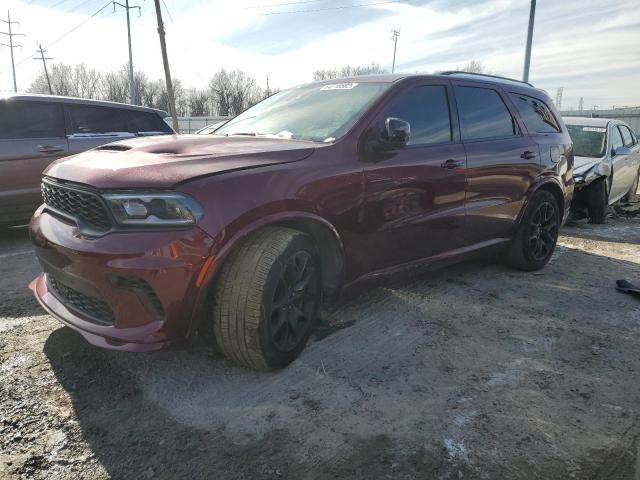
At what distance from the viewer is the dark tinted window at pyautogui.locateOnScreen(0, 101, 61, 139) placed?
5430 millimetres

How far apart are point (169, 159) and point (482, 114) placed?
9.29ft

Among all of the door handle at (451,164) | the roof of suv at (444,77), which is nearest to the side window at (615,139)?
the roof of suv at (444,77)

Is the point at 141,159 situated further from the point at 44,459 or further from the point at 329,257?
the point at 44,459

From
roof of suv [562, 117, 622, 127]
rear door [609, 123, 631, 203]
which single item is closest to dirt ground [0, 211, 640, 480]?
rear door [609, 123, 631, 203]

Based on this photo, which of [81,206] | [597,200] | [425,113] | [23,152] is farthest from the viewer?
[597,200]

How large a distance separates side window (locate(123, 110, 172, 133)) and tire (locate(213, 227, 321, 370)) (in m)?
4.96

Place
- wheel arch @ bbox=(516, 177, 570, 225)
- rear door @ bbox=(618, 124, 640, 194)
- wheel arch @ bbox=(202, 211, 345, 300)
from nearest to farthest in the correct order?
wheel arch @ bbox=(202, 211, 345, 300), wheel arch @ bbox=(516, 177, 570, 225), rear door @ bbox=(618, 124, 640, 194)

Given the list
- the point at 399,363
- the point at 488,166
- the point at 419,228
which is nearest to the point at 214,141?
the point at 419,228

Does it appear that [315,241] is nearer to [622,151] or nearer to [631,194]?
[622,151]

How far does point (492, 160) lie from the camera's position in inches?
160

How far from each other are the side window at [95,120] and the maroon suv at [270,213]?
316cm

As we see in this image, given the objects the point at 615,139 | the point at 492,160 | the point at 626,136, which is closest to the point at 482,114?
the point at 492,160

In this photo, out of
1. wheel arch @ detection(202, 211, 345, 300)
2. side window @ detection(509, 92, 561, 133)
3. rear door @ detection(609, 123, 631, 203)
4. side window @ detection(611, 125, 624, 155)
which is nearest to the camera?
wheel arch @ detection(202, 211, 345, 300)

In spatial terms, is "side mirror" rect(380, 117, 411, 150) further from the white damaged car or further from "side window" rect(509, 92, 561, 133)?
the white damaged car
